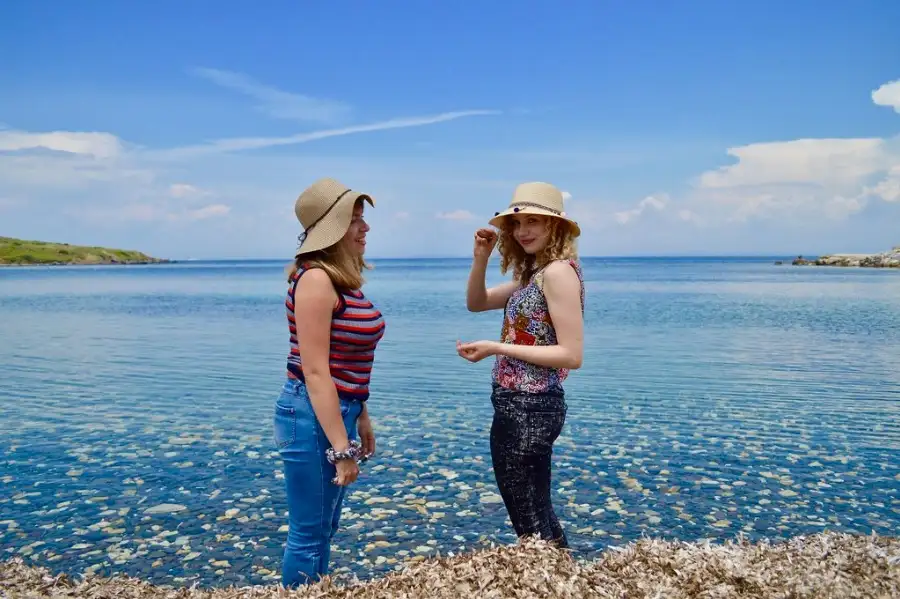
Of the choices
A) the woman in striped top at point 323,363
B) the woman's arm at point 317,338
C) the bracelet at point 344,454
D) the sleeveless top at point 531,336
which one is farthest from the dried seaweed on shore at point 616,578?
the woman's arm at point 317,338

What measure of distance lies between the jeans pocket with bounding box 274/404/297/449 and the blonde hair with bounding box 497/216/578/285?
201 cm

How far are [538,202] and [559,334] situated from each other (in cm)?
108

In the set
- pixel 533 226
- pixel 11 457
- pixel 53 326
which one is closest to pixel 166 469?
pixel 11 457

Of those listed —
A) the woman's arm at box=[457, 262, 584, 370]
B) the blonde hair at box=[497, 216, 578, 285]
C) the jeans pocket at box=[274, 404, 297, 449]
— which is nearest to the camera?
the jeans pocket at box=[274, 404, 297, 449]

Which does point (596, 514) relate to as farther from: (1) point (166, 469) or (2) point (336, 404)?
(1) point (166, 469)

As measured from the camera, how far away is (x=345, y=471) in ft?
17.2

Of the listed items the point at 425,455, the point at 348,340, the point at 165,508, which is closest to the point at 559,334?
the point at 348,340

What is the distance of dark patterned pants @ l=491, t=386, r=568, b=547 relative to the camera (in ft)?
18.3

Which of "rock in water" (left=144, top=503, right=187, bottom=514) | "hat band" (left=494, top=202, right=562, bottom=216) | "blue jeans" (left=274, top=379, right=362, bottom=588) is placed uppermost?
"hat band" (left=494, top=202, right=562, bottom=216)

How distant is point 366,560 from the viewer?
8.34m

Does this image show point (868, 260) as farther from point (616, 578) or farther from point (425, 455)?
point (616, 578)

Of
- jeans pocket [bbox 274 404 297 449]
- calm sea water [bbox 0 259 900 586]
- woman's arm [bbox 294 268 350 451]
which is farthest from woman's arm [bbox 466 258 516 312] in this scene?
calm sea water [bbox 0 259 900 586]

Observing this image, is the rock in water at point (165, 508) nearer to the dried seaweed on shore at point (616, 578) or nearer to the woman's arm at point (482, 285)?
the dried seaweed on shore at point (616, 578)

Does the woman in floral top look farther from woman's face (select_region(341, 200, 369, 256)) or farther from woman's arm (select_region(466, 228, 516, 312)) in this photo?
woman's face (select_region(341, 200, 369, 256))
